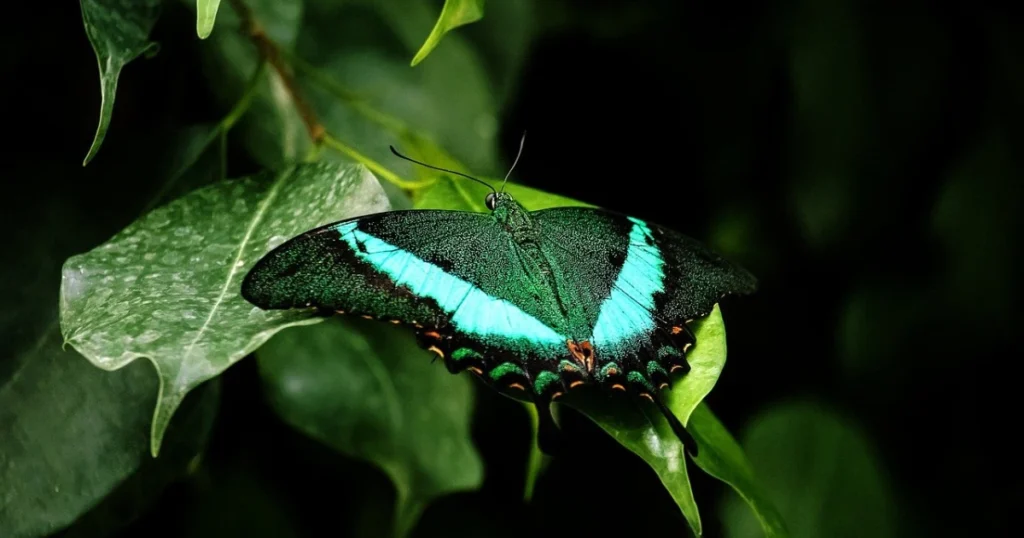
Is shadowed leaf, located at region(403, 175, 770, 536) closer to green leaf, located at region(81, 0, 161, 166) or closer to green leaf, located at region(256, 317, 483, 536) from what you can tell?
green leaf, located at region(256, 317, 483, 536)

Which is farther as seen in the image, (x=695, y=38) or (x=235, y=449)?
(x=695, y=38)

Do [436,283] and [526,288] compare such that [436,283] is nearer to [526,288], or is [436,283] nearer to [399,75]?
[526,288]

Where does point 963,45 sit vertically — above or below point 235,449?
above

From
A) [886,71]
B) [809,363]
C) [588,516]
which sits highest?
[886,71]

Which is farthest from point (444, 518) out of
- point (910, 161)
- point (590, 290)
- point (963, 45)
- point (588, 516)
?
point (963, 45)

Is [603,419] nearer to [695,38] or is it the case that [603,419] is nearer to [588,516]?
[588,516]

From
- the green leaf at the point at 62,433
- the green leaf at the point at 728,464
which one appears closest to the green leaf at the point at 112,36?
the green leaf at the point at 62,433

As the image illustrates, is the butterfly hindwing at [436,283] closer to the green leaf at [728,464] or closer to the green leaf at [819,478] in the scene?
the green leaf at [728,464]
